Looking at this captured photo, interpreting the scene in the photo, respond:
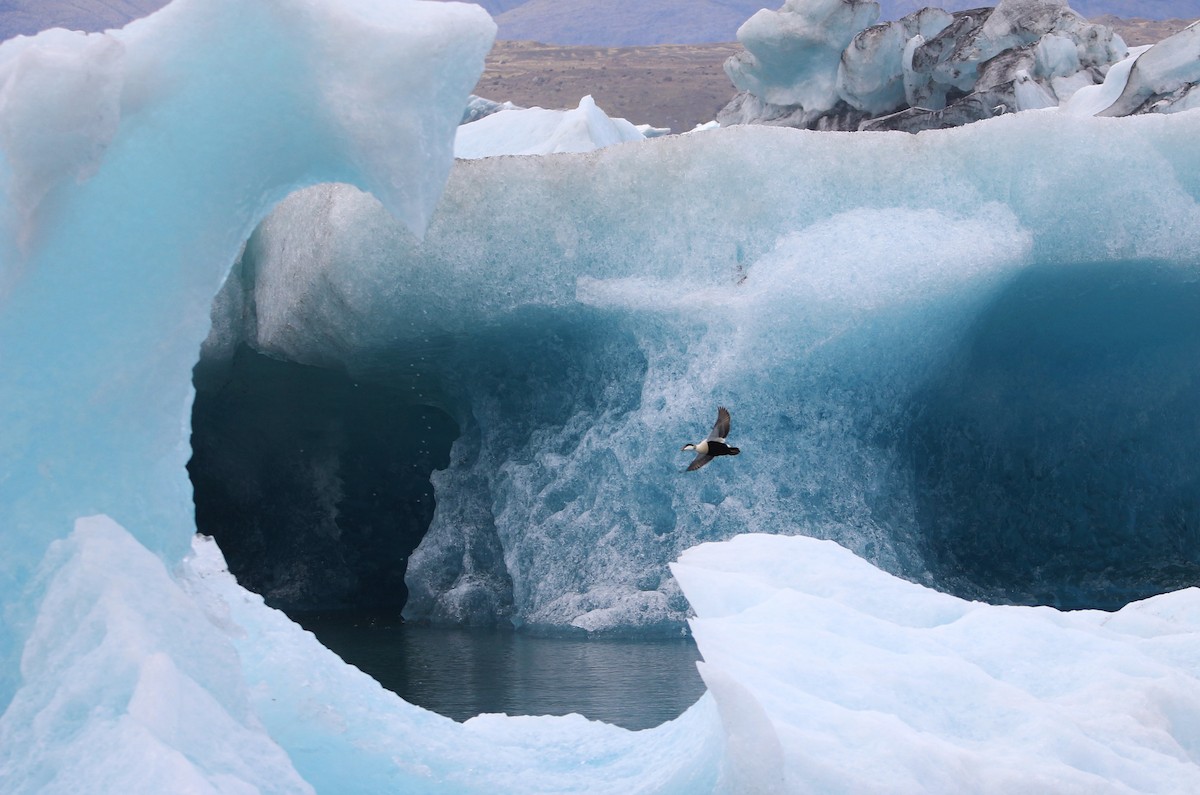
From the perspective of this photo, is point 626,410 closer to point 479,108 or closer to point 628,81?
point 479,108

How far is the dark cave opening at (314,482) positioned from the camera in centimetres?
833

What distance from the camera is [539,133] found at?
429 inches

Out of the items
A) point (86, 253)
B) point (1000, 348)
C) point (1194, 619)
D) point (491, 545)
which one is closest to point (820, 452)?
point (1000, 348)

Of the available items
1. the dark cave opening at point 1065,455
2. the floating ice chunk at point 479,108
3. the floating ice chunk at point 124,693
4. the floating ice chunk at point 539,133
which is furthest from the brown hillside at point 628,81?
the floating ice chunk at point 124,693

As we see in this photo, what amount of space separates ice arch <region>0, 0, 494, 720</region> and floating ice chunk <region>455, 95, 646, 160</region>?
770 cm

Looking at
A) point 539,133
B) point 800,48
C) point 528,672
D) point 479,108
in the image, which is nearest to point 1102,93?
point 800,48

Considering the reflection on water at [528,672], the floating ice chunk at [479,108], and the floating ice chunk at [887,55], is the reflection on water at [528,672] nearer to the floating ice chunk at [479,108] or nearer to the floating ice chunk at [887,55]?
the floating ice chunk at [887,55]

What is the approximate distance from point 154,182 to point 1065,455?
564 cm

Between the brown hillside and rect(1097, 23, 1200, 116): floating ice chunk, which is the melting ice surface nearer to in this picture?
rect(1097, 23, 1200, 116): floating ice chunk

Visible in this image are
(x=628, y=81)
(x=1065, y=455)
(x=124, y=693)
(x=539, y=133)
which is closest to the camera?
(x=124, y=693)

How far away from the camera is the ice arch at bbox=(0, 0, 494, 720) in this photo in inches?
84.6

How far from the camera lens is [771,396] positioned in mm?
5934

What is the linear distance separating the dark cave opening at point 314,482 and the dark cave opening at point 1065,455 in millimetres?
3464

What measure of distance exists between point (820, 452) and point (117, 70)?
435cm
